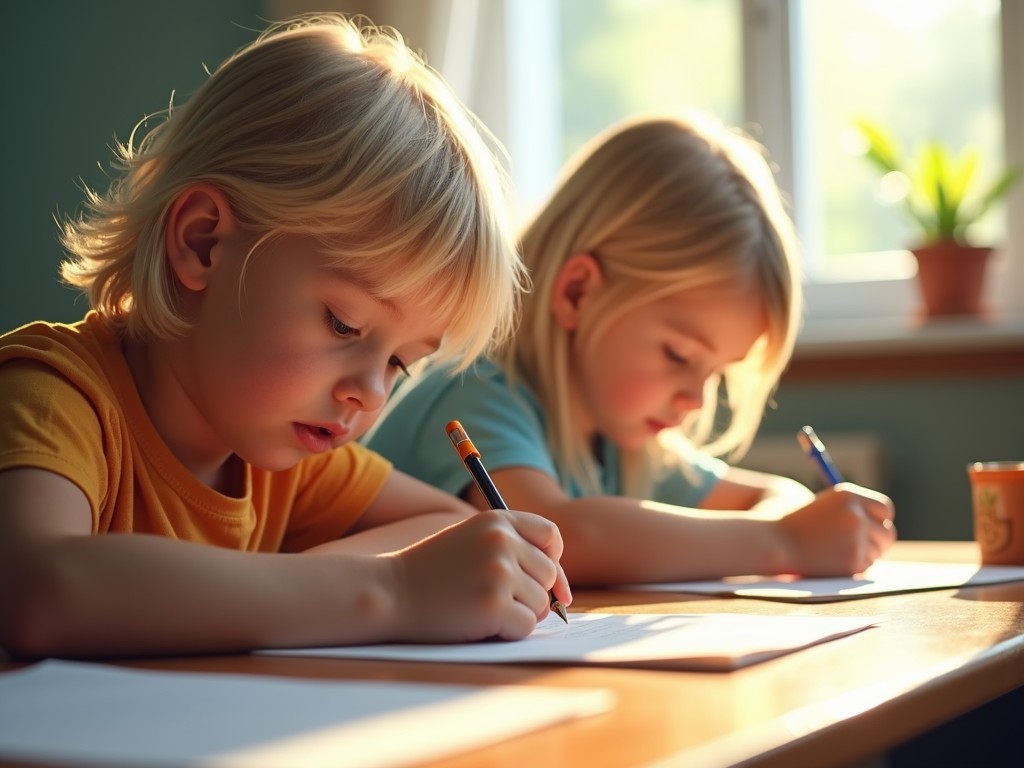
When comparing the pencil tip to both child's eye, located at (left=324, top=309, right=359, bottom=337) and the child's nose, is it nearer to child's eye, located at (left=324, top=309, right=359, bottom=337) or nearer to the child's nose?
child's eye, located at (left=324, top=309, right=359, bottom=337)

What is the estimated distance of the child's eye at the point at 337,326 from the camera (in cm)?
103

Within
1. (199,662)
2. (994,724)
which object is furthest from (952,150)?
(199,662)

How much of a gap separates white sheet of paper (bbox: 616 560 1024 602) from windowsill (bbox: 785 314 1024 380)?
117 cm

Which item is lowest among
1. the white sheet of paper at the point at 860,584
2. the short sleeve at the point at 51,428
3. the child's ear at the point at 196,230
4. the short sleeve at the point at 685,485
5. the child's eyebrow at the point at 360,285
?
the short sleeve at the point at 685,485

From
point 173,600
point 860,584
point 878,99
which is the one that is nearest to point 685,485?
point 860,584

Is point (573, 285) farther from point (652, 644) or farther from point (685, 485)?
point (652, 644)

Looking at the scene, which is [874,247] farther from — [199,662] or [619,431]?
[199,662]

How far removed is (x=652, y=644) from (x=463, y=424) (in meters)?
0.71

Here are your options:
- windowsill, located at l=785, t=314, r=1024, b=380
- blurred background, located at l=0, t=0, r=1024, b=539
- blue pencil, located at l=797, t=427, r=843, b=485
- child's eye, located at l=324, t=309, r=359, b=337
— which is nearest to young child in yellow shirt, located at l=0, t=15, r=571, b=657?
child's eye, located at l=324, t=309, r=359, b=337

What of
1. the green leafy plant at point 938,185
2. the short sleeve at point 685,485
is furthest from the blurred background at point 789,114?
the short sleeve at point 685,485

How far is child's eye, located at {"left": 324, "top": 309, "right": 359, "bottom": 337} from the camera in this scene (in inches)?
40.4

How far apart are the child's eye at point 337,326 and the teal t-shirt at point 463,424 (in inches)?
15.5

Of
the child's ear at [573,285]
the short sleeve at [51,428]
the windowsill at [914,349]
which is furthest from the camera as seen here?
the windowsill at [914,349]

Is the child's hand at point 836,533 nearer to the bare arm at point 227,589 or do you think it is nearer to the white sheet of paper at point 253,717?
the bare arm at point 227,589
